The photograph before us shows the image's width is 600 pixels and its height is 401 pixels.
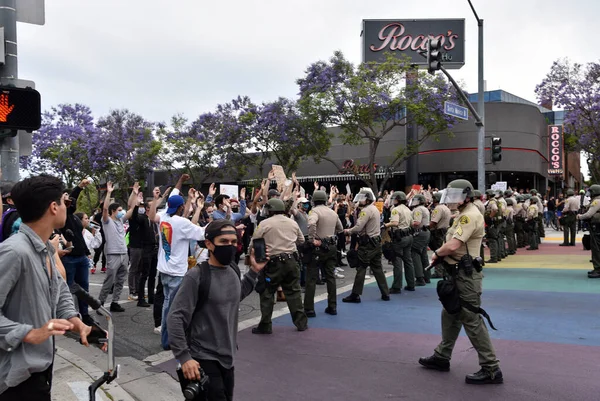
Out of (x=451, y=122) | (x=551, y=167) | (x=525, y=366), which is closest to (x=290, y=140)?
(x=451, y=122)

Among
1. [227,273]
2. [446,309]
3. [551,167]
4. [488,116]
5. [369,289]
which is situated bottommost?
[369,289]

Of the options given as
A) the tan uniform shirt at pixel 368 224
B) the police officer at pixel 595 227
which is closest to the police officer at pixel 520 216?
the police officer at pixel 595 227

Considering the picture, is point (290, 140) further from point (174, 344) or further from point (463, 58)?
point (174, 344)

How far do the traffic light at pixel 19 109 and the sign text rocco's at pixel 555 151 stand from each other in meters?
37.0

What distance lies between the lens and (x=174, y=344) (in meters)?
3.10

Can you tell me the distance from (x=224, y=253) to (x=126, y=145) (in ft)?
111

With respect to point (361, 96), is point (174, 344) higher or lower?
lower

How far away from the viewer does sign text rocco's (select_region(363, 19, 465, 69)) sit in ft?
109

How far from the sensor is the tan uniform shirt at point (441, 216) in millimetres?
10656

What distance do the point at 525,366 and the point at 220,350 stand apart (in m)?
3.74

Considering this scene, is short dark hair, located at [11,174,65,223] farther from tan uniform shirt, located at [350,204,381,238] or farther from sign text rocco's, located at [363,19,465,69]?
sign text rocco's, located at [363,19,465,69]

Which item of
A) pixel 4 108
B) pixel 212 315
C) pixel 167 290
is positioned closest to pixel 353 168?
pixel 167 290

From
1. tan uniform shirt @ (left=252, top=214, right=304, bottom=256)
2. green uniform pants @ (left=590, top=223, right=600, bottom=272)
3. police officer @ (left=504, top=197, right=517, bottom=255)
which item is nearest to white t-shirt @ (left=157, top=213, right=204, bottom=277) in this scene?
tan uniform shirt @ (left=252, top=214, right=304, bottom=256)

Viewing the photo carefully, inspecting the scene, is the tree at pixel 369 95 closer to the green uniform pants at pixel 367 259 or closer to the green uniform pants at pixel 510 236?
the green uniform pants at pixel 510 236
